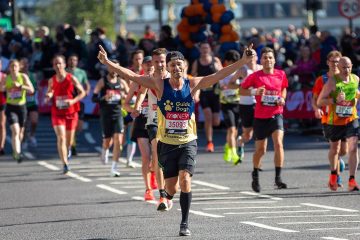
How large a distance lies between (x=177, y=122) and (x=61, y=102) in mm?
8012

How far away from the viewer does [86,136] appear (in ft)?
99.6

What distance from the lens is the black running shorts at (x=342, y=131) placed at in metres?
18.9

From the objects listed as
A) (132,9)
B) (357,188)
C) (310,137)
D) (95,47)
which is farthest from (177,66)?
(132,9)

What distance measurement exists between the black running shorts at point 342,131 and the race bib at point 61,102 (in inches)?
203

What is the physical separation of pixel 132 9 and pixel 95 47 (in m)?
88.9

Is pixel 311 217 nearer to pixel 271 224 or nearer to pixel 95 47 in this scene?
pixel 271 224

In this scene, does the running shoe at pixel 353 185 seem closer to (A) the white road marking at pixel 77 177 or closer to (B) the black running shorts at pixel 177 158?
(B) the black running shorts at pixel 177 158

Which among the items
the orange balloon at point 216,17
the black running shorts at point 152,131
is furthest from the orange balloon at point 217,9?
the black running shorts at point 152,131

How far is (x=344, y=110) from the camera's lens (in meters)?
18.9

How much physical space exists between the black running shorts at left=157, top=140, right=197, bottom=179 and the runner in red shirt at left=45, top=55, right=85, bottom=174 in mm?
7657

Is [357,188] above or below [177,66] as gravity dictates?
below

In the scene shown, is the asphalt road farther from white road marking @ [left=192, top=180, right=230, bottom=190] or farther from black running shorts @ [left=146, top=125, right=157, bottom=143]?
black running shorts @ [left=146, top=125, right=157, bottom=143]

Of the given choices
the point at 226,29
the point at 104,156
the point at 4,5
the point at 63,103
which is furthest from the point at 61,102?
the point at 226,29

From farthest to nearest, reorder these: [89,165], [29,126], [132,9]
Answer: [132,9] < [29,126] < [89,165]
